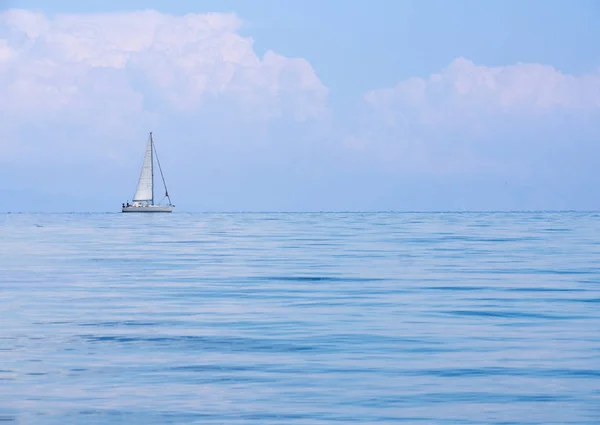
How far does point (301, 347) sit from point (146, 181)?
12784cm

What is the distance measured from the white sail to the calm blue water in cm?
10812

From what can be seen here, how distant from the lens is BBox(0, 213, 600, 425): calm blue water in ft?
46.9

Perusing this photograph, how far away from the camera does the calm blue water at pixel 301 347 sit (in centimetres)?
1429

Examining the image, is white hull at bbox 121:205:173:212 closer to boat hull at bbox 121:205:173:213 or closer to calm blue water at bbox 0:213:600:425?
boat hull at bbox 121:205:173:213

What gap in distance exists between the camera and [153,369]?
16938 mm

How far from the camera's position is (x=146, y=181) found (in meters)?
145

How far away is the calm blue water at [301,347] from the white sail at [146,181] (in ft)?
355

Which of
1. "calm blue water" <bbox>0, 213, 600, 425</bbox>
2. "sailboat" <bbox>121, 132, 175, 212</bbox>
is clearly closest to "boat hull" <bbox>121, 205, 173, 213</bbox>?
"sailboat" <bbox>121, 132, 175, 212</bbox>

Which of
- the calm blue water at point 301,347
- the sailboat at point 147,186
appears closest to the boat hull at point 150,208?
the sailboat at point 147,186

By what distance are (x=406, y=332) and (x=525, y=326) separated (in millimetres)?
2780

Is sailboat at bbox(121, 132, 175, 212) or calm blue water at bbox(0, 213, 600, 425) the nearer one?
calm blue water at bbox(0, 213, 600, 425)

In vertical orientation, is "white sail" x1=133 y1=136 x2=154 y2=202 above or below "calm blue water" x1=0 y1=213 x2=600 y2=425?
above

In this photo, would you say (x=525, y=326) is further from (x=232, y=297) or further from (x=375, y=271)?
(x=375, y=271)

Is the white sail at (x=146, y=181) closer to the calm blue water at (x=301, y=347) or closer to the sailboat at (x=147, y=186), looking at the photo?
the sailboat at (x=147, y=186)
